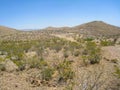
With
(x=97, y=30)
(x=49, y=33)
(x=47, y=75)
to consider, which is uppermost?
(x=97, y=30)

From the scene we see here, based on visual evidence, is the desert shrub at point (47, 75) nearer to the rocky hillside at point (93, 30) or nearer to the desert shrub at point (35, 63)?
the desert shrub at point (35, 63)

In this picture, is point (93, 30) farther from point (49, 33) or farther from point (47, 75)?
point (47, 75)

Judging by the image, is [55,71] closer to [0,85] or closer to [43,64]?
[43,64]

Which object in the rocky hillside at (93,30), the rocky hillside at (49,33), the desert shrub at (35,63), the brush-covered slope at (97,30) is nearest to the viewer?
the desert shrub at (35,63)

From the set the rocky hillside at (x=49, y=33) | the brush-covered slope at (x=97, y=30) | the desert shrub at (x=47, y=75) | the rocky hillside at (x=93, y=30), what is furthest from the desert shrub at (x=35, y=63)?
the brush-covered slope at (x=97, y=30)

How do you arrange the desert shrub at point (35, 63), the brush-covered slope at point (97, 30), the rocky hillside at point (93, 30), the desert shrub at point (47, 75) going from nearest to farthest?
the desert shrub at point (47, 75) < the desert shrub at point (35, 63) < the rocky hillside at point (93, 30) < the brush-covered slope at point (97, 30)

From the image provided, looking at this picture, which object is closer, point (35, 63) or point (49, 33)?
point (35, 63)

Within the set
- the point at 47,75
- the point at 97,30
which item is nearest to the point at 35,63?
the point at 47,75

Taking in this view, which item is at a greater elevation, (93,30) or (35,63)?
(93,30)

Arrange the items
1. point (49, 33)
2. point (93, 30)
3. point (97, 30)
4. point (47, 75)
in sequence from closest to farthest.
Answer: point (47, 75) < point (49, 33) < point (93, 30) < point (97, 30)

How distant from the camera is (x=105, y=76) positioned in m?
10.6

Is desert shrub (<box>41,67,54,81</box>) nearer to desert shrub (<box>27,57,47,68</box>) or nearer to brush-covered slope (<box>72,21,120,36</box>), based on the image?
desert shrub (<box>27,57,47,68</box>)

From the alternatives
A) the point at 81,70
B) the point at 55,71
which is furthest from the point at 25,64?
the point at 81,70

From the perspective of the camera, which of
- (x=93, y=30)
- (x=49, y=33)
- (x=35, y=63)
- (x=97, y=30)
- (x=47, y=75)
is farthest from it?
(x=97, y=30)
